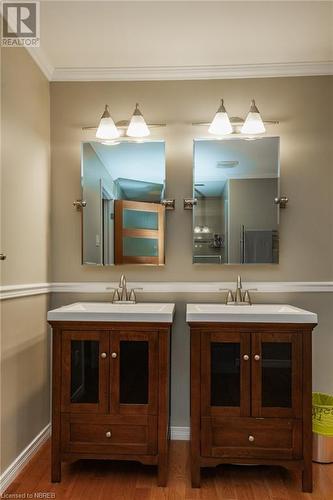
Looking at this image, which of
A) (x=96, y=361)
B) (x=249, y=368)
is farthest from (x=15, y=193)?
(x=249, y=368)

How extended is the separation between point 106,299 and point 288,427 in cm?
131

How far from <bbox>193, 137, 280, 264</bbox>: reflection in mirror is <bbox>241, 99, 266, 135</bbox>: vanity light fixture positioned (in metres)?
0.08

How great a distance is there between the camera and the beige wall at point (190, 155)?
100 inches

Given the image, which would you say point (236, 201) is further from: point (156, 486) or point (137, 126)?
point (156, 486)

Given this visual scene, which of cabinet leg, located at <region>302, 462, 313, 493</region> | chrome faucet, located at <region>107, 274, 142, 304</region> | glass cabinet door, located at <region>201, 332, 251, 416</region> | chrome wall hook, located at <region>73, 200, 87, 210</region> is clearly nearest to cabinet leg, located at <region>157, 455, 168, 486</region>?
glass cabinet door, located at <region>201, 332, 251, 416</region>

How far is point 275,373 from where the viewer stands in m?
2.00

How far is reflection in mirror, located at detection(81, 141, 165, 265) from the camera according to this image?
2.59m

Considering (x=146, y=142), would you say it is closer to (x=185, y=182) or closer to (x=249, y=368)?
(x=185, y=182)

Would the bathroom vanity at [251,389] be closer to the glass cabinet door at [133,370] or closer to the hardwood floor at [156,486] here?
the hardwood floor at [156,486]

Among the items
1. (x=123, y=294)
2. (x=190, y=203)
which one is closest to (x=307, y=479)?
(x=123, y=294)

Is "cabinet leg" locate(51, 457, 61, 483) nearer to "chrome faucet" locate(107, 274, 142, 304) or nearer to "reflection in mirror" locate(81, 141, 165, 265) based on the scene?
"chrome faucet" locate(107, 274, 142, 304)

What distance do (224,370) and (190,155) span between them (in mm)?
1361

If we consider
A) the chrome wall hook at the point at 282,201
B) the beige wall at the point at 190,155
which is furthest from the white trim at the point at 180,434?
the chrome wall hook at the point at 282,201

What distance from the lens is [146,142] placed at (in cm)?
259
